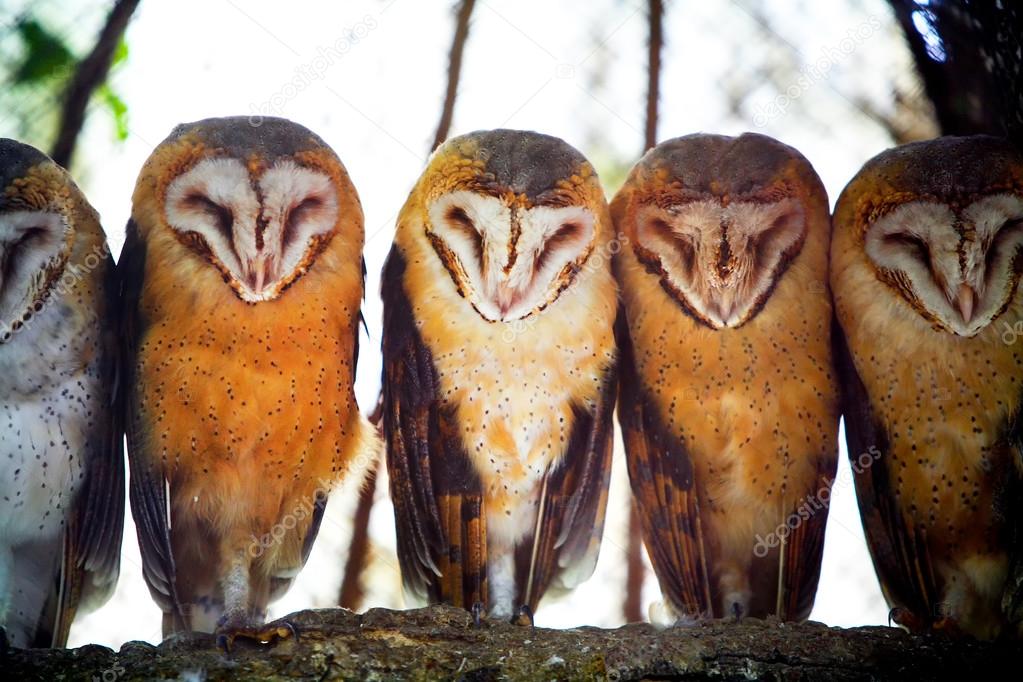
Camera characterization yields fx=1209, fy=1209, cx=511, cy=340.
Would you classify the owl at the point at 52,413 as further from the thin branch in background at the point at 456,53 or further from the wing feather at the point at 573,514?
the thin branch in background at the point at 456,53

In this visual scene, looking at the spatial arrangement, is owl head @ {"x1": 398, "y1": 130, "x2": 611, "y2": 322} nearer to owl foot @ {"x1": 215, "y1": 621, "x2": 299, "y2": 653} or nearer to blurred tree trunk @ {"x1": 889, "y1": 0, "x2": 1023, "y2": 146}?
owl foot @ {"x1": 215, "y1": 621, "x2": 299, "y2": 653}

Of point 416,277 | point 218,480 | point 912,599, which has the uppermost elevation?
point 416,277

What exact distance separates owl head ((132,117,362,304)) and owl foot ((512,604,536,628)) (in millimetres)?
750

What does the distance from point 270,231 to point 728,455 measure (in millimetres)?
979

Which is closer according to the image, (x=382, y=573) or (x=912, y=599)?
(x=912, y=599)

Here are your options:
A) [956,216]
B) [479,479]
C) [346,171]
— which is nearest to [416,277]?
[346,171]

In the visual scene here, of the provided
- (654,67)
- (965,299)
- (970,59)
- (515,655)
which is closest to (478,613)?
(515,655)

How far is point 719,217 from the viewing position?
7.79ft

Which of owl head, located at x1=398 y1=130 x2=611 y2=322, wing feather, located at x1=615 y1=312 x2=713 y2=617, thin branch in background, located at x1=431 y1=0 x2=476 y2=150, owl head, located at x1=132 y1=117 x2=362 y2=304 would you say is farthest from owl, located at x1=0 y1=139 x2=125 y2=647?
wing feather, located at x1=615 y1=312 x2=713 y2=617

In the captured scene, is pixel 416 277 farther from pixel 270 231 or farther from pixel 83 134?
pixel 83 134

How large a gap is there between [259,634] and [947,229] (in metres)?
1.47

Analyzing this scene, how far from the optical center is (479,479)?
2342 millimetres

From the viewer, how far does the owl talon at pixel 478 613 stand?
213cm

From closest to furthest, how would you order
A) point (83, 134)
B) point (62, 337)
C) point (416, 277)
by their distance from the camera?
point (62, 337) < point (416, 277) < point (83, 134)
